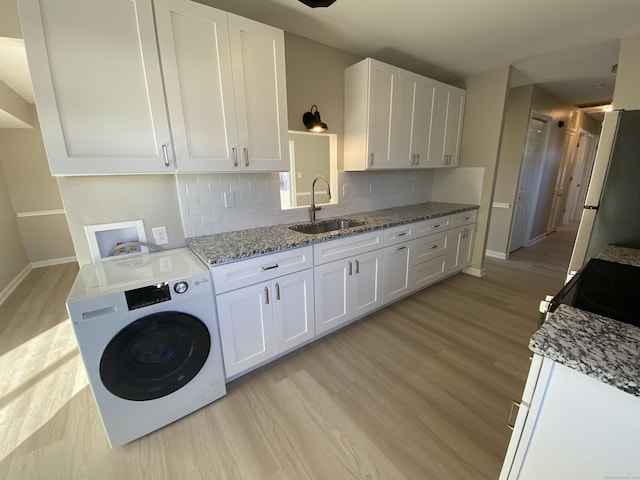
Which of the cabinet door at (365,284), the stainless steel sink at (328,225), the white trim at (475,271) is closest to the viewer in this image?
the cabinet door at (365,284)

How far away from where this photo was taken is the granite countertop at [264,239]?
1.60 metres

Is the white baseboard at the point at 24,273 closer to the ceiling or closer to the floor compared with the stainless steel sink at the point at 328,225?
closer to the floor

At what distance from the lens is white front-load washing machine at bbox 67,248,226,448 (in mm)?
1243

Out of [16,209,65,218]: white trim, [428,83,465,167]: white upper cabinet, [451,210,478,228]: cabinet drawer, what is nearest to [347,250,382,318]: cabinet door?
[451,210,478,228]: cabinet drawer

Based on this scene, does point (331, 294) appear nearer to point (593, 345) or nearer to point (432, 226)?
point (432, 226)

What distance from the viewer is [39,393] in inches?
68.2

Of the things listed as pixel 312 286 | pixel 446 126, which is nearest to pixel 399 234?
pixel 312 286

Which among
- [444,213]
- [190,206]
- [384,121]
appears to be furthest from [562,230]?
[190,206]

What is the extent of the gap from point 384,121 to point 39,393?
131 inches

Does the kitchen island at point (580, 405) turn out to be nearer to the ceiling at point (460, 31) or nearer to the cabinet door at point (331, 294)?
the cabinet door at point (331, 294)

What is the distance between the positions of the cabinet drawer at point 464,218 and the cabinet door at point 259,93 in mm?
2182

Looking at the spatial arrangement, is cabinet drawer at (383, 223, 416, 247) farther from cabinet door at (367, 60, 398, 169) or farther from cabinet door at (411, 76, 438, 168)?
cabinet door at (411, 76, 438, 168)

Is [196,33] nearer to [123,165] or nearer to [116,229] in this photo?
[123,165]

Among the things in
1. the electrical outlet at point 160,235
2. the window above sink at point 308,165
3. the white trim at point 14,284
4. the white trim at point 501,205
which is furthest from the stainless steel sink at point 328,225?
the white trim at point 14,284
